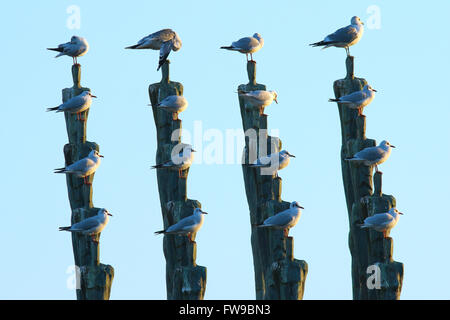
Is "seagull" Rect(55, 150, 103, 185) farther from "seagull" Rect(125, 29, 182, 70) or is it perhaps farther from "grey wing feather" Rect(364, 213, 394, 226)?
"grey wing feather" Rect(364, 213, 394, 226)

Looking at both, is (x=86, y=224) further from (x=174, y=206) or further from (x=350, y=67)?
(x=350, y=67)

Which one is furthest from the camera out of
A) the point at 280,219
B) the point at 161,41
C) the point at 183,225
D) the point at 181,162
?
Result: the point at 161,41

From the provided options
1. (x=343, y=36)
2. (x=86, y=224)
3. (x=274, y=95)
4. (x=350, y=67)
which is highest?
(x=343, y=36)

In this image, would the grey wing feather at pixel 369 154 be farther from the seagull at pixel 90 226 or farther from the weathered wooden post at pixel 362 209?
the seagull at pixel 90 226

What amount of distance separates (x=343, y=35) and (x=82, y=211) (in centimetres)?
737

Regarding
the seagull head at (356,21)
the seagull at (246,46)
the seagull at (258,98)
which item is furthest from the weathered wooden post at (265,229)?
the seagull head at (356,21)

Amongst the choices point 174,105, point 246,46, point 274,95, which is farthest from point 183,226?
point 246,46

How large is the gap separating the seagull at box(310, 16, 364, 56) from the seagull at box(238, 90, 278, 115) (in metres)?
1.88

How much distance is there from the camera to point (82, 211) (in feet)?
137

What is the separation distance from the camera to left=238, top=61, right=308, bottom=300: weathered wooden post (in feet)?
134

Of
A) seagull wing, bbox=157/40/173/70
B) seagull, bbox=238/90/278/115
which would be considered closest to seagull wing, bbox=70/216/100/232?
seagull wing, bbox=157/40/173/70

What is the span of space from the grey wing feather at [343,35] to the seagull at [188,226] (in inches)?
225
